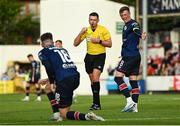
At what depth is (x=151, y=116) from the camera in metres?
14.5

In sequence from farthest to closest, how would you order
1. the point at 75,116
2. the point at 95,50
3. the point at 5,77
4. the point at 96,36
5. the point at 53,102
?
1. the point at 5,77
2. the point at 95,50
3. the point at 96,36
4. the point at 53,102
5. the point at 75,116

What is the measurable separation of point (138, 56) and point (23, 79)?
27624 mm

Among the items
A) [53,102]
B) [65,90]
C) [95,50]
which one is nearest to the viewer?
[65,90]

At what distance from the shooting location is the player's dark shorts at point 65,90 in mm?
13656

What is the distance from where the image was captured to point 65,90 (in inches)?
538

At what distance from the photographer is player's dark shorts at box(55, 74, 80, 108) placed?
13656mm

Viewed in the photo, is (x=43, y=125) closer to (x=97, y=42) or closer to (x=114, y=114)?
(x=114, y=114)

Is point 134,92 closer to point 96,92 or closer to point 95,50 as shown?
point 96,92

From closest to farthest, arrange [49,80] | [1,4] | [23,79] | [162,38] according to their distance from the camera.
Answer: [49,80]
[23,79]
[162,38]
[1,4]

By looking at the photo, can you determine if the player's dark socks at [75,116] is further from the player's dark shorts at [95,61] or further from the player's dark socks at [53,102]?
the player's dark shorts at [95,61]

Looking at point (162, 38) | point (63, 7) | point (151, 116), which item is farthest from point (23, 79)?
point (151, 116)

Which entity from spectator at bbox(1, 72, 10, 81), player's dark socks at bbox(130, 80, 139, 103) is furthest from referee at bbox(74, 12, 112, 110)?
spectator at bbox(1, 72, 10, 81)

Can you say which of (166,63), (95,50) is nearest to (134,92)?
(95,50)

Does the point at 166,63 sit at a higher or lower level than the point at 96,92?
higher
